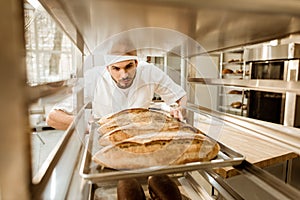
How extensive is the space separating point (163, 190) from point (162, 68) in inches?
32.8

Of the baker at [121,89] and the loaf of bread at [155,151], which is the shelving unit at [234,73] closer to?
the baker at [121,89]

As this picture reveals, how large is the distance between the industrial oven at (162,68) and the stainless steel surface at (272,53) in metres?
0.04

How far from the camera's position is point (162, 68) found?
1.32 metres

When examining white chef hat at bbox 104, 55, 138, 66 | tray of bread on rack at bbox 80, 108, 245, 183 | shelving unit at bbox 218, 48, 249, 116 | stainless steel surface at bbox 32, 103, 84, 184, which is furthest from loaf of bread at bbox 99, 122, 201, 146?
shelving unit at bbox 218, 48, 249, 116

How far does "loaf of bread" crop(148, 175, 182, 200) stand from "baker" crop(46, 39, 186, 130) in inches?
12.5

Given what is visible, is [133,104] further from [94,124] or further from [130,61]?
[94,124]

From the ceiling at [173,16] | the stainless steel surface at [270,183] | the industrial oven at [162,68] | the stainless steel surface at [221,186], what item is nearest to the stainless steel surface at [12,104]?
the industrial oven at [162,68]

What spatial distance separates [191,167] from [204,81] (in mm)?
603

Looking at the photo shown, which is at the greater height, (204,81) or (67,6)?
(67,6)

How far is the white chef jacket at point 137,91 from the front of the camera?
1.02 metres

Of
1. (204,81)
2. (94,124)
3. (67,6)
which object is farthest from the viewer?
(204,81)

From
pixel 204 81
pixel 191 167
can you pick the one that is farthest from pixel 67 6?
pixel 204 81

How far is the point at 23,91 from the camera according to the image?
234 mm

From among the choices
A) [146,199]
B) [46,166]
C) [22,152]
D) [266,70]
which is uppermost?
[266,70]
